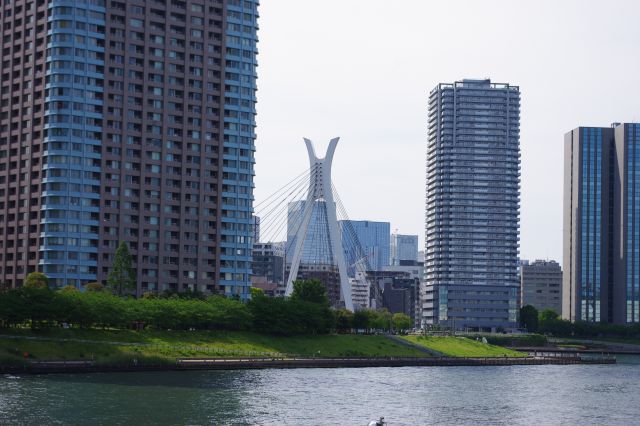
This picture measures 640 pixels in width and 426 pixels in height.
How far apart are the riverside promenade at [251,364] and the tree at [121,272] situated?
30.0 m

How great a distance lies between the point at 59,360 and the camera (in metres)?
135

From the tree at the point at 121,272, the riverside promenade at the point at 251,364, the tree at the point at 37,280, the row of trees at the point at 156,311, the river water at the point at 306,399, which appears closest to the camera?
the river water at the point at 306,399

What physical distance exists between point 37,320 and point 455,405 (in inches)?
2614

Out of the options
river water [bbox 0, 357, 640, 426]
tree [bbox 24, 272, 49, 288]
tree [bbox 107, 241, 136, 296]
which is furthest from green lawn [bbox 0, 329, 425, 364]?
tree [bbox 24, 272, 49, 288]

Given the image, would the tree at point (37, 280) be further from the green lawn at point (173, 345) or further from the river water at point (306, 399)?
the river water at point (306, 399)

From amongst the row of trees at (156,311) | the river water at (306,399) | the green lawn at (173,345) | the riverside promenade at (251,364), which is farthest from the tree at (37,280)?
the river water at (306,399)

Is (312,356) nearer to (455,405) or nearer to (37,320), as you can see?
(37,320)

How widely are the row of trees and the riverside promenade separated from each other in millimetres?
14454

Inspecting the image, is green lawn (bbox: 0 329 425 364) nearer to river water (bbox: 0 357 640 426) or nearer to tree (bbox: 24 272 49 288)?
river water (bbox: 0 357 640 426)

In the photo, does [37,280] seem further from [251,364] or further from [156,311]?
[251,364]

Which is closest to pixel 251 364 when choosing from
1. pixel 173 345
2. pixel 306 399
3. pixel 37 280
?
pixel 173 345

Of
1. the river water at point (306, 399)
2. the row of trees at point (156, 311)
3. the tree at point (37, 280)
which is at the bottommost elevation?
the river water at point (306, 399)

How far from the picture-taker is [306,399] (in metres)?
111

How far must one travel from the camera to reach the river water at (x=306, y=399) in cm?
9262
